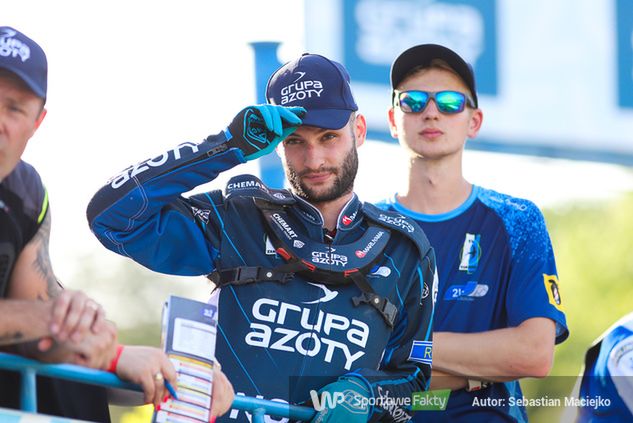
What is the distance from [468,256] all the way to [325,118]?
3.78 feet

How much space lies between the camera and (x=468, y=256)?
5809mm

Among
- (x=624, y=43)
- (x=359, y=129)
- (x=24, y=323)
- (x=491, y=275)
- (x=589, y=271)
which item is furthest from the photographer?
(x=589, y=271)

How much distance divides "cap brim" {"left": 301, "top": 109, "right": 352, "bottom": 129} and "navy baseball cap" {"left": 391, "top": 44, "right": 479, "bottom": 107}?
44.4 inches

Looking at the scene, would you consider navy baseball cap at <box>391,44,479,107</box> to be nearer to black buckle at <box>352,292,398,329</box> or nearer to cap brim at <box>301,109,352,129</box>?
cap brim at <box>301,109,352,129</box>

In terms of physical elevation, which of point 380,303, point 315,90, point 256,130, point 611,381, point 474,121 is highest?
point 315,90

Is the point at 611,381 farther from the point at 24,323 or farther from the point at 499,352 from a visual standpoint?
the point at 24,323

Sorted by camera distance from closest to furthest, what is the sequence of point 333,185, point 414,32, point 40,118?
1. point 40,118
2. point 333,185
3. point 414,32

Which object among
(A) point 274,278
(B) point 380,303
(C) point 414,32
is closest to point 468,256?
(B) point 380,303

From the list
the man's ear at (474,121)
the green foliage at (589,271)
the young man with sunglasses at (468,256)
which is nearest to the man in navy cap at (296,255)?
the young man with sunglasses at (468,256)

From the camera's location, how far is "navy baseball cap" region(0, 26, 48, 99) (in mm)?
3949

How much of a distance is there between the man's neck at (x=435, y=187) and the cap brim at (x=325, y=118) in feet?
3.23

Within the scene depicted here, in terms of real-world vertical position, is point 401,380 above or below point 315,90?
below

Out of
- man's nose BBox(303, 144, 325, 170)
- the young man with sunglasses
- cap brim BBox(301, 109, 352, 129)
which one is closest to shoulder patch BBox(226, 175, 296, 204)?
man's nose BBox(303, 144, 325, 170)

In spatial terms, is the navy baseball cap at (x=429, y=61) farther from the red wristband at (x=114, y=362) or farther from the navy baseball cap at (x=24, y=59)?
the red wristband at (x=114, y=362)
